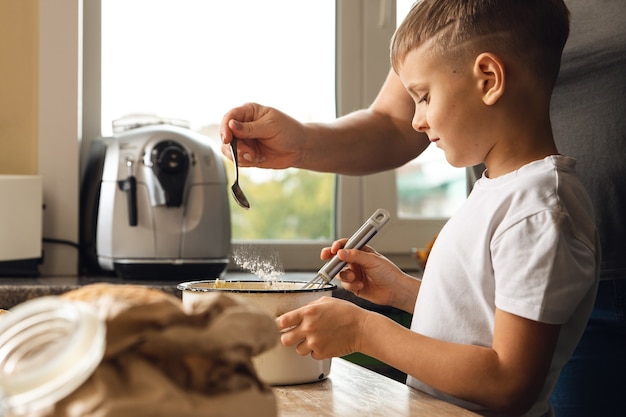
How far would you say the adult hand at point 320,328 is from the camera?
0.80 m

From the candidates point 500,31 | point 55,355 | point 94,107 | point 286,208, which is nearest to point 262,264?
point 500,31

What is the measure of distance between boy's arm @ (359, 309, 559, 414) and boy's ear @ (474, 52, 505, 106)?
262 mm

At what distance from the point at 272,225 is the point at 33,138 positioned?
1144 mm

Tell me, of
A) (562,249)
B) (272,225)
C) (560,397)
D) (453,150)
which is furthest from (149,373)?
(272,225)

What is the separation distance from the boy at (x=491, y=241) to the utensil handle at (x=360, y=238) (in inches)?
1.0

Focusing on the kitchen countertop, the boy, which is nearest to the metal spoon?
the boy

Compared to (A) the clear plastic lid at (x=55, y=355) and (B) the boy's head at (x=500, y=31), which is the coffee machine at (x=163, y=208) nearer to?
(B) the boy's head at (x=500, y=31)

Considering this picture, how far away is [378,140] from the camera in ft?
4.69

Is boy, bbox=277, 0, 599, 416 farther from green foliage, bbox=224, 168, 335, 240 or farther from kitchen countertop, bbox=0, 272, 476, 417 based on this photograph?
green foliage, bbox=224, 168, 335, 240

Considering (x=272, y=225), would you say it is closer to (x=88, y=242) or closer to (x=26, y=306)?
(x=88, y=242)

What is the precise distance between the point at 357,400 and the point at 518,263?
239mm

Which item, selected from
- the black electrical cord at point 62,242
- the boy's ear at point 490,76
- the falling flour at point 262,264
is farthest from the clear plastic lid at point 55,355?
the black electrical cord at point 62,242

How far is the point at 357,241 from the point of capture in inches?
40.8

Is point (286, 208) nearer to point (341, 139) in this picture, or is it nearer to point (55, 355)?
point (341, 139)
